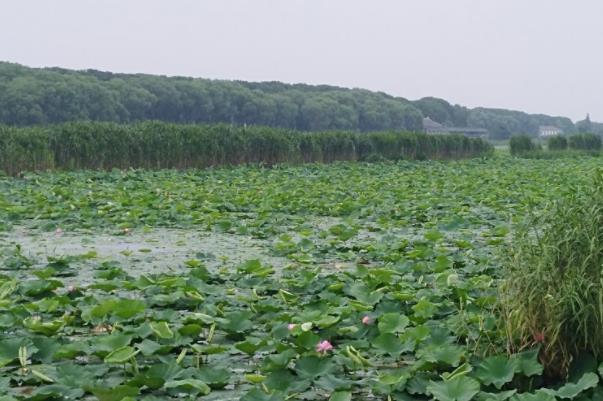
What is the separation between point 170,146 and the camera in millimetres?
17250

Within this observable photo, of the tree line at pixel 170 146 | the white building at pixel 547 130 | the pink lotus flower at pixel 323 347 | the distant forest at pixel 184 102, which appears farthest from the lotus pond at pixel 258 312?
the white building at pixel 547 130

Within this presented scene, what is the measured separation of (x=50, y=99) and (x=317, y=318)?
120ft

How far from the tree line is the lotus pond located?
24.1 ft

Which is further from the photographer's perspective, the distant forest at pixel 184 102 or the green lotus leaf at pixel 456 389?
the distant forest at pixel 184 102

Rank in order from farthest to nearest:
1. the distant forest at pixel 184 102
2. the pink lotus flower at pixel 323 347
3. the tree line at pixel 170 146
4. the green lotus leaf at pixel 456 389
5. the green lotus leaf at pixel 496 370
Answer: the distant forest at pixel 184 102 < the tree line at pixel 170 146 < the pink lotus flower at pixel 323 347 < the green lotus leaf at pixel 496 370 < the green lotus leaf at pixel 456 389

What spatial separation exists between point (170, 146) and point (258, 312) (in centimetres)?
1406

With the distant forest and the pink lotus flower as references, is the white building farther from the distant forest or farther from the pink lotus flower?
the pink lotus flower

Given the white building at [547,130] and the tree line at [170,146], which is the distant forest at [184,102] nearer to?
the tree line at [170,146]

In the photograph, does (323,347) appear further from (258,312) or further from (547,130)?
(547,130)

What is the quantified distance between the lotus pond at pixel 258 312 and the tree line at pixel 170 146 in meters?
7.35

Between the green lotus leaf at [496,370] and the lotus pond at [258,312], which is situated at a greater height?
the green lotus leaf at [496,370]

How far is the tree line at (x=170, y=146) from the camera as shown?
1455 cm

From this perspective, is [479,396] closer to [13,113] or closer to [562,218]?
[562,218]

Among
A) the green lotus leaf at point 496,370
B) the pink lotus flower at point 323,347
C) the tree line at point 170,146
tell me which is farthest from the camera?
the tree line at point 170,146
